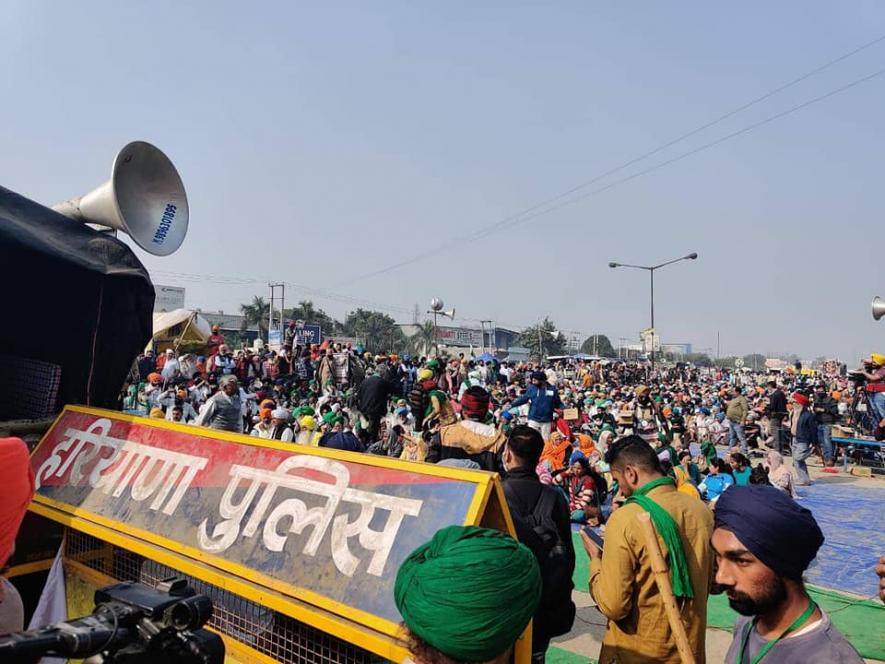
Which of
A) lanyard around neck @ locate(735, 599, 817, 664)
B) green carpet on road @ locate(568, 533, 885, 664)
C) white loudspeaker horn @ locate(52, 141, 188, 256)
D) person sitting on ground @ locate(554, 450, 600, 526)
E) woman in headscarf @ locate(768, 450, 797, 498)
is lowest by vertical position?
green carpet on road @ locate(568, 533, 885, 664)

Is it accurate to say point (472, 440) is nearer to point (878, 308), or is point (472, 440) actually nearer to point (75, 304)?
point (75, 304)

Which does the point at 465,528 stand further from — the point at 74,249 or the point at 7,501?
the point at 74,249

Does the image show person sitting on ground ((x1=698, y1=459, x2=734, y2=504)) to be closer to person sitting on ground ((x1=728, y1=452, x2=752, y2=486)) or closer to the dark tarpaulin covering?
person sitting on ground ((x1=728, y1=452, x2=752, y2=486))

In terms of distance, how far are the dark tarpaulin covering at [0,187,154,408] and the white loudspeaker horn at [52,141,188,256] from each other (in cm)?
17

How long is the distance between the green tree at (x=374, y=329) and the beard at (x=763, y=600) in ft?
261

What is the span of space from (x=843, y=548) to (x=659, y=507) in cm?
775

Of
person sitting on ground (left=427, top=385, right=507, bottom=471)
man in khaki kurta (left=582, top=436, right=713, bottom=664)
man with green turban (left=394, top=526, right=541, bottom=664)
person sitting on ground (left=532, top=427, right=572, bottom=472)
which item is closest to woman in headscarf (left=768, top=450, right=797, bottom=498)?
person sitting on ground (left=532, top=427, right=572, bottom=472)

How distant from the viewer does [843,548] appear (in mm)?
8484

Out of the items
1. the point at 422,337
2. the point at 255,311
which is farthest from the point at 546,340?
the point at 255,311

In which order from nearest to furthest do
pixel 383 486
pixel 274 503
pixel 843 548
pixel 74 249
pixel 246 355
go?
pixel 383 486 < pixel 274 503 < pixel 74 249 < pixel 843 548 < pixel 246 355

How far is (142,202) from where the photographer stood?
5.00 meters

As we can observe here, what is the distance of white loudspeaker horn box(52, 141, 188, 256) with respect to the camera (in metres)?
4.75

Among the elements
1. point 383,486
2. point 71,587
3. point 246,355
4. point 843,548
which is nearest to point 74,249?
point 71,587

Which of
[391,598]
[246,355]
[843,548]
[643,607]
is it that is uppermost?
[246,355]
